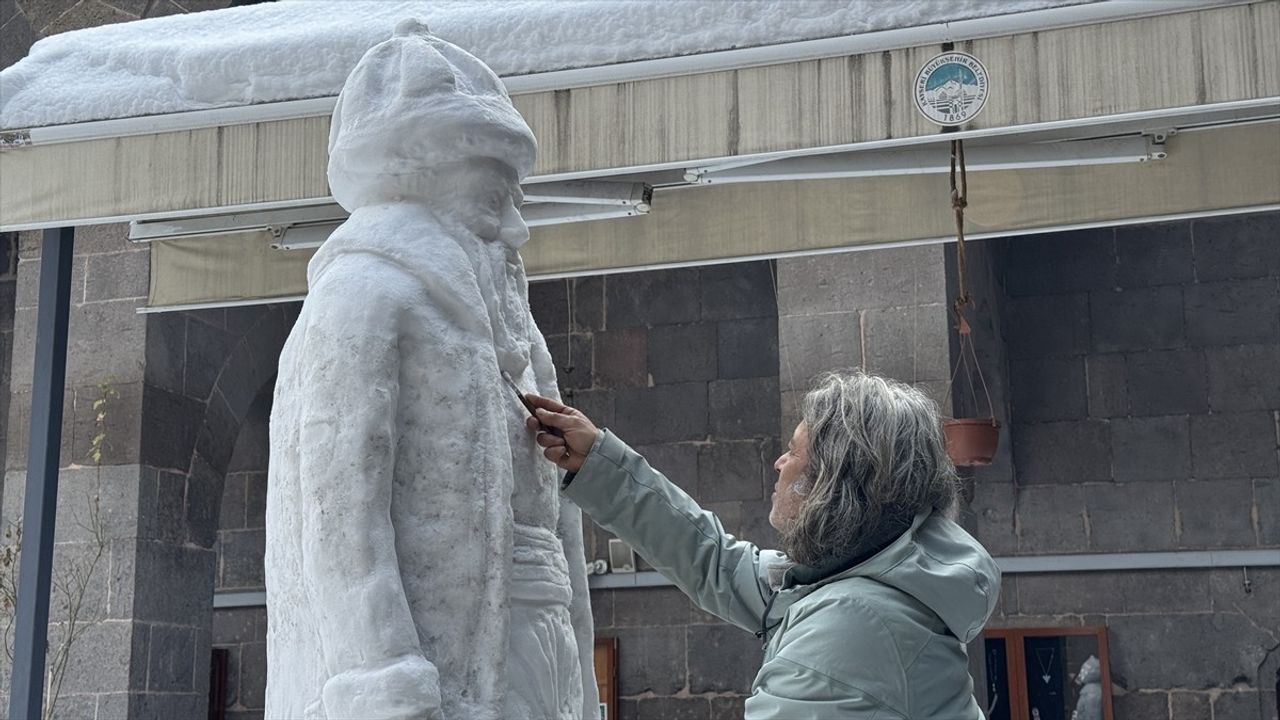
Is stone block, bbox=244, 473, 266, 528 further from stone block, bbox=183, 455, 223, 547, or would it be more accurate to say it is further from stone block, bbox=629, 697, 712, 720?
stone block, bbox=629, 697, 712, 720

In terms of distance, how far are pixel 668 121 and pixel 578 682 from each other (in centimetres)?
191

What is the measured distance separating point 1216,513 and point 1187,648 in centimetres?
63

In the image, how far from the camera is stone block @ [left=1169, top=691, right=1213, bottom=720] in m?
7.40

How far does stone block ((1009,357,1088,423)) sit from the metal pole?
189 inches

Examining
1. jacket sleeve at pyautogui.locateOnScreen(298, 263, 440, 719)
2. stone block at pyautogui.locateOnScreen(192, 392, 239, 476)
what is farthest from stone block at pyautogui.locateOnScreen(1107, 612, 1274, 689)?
jacket sleeve at pyautogui.locateOnScreen(298, 263, 440, 719)

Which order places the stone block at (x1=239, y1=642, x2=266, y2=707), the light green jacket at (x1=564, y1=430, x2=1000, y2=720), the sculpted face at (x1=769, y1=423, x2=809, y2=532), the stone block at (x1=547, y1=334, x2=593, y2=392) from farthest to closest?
the stone block at (x1=239, y1=642, x2=266, y2=707)
the stone block at (x1=547, y1=334, x2=593, y2=392)
the sculpted face at (x1=769, y1=423, x2=809, y2=532)
the light green jacket at (x1=564, y1=430, x2=1000, y2=720)

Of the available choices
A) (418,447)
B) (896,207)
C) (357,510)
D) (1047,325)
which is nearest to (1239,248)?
(1047,325)

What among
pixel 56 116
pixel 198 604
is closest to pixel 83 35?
pixel 56 116

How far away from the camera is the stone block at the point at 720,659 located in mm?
7898

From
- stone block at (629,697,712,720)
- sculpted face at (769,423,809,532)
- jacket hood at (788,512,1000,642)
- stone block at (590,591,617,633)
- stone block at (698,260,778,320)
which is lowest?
stone block at (629,697,712,720)

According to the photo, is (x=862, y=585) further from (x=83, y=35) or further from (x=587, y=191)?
(x=83, y=35)

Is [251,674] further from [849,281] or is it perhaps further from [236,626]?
[849,281]

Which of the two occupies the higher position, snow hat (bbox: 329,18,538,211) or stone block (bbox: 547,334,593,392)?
stone block (bbox: 547,334,593,392)

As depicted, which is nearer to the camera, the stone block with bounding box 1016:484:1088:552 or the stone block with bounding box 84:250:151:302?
the stone block with bounding box 84:250:151:302
